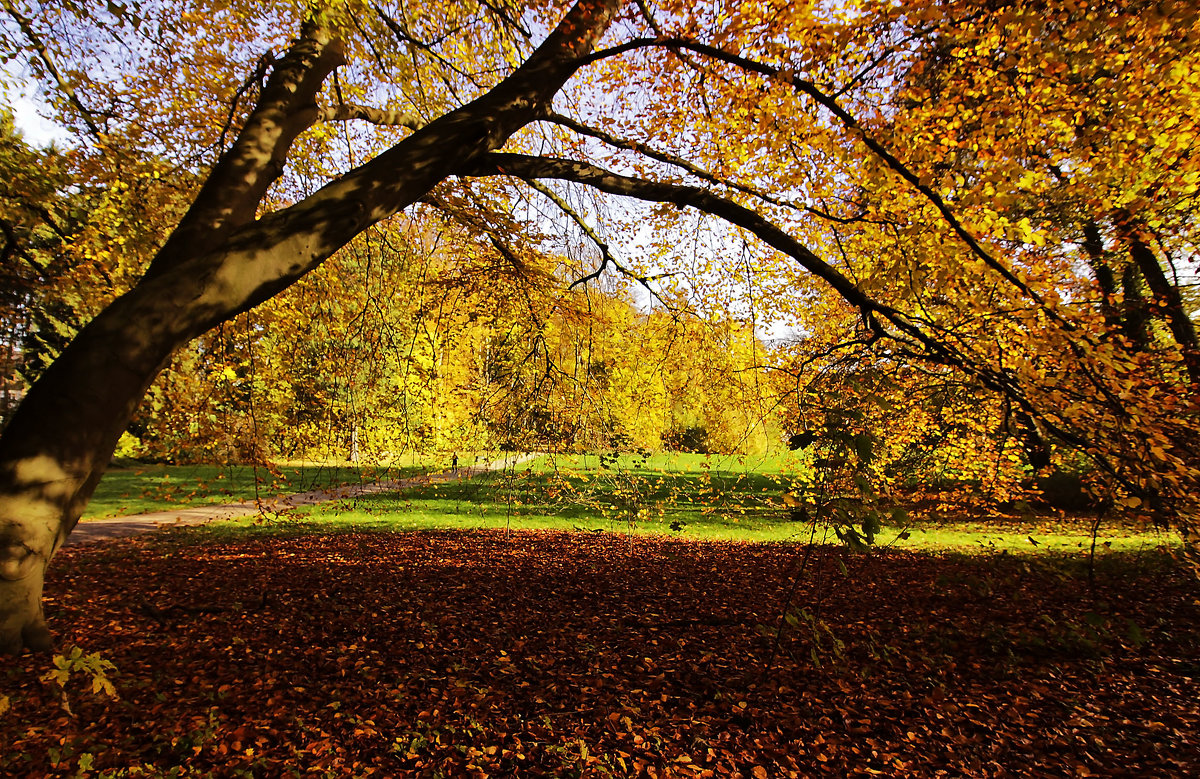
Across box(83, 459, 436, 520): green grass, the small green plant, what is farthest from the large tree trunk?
box(83, 459, 436, 520): green grass

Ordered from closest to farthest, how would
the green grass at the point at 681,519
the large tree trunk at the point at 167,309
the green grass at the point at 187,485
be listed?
the large tree trunk at the point at 167,309
the green grass at the point at 187,485
the green grass at the point at 681,519

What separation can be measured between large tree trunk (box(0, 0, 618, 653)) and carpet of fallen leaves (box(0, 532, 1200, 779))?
31.2 inches

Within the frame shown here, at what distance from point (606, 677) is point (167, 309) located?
3.54m

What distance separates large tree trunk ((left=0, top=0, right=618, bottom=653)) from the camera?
3.00 metres

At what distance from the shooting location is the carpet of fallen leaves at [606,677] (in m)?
2.88

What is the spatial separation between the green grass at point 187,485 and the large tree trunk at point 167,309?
3.61 m

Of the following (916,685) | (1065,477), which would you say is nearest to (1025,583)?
(916,685)

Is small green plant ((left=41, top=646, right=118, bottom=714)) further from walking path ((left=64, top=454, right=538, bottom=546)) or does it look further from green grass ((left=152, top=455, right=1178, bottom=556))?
green grass ((left=152, top=455, right=1178, bottom=556))

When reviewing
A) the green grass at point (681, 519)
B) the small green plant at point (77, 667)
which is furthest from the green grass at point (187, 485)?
the small green plant at point (77, 667)

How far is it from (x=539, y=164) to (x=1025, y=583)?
689 cm

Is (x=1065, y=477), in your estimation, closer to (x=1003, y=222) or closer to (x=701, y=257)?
(x=1003, y=222)

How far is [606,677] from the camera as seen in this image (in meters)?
3.85

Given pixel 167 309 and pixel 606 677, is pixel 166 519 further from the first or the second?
pixel 606 677

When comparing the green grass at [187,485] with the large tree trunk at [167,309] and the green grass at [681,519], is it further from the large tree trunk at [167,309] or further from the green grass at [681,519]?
the large tree trunk at [167,309]
